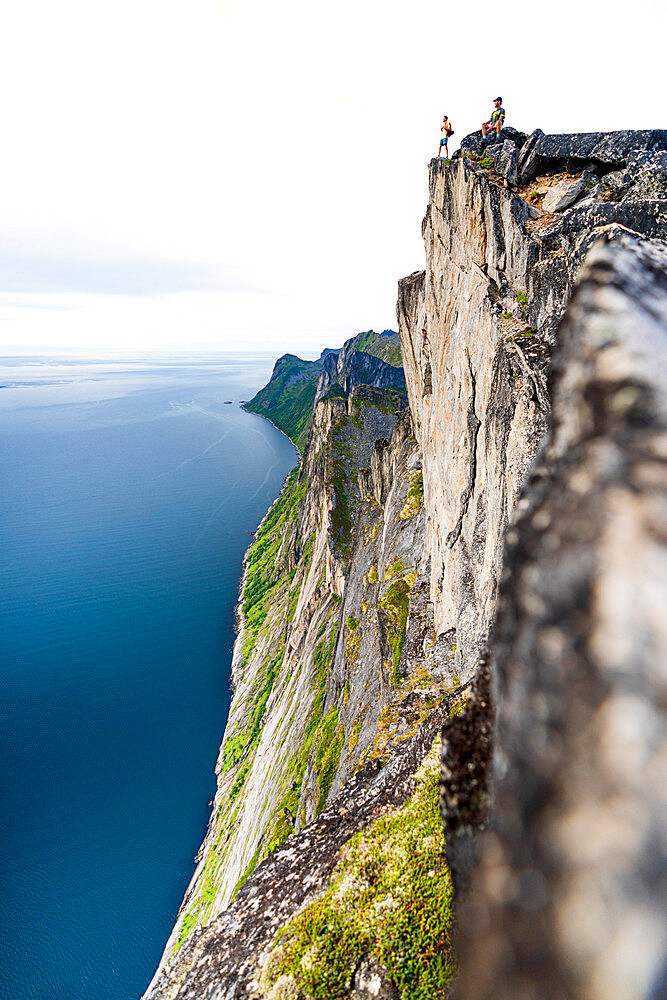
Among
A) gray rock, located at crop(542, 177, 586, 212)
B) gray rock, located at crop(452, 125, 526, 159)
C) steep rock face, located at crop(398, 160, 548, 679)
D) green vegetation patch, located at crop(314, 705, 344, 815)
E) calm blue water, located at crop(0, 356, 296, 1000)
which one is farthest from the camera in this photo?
calm blue water, located at crop(0, 356, 296, 1000)

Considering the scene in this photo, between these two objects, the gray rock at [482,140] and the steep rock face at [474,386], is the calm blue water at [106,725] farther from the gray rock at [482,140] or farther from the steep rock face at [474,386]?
the gray rock at [482,140]

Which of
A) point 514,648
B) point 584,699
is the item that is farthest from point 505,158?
point 584,699

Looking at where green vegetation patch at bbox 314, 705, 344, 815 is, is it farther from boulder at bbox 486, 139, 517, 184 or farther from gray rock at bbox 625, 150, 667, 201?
boulder at bbox 486, 139, 517, 184

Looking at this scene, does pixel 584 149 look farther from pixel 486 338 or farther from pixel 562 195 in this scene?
pixel 486 338

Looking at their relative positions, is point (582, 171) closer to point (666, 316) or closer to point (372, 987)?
point (666, 316)

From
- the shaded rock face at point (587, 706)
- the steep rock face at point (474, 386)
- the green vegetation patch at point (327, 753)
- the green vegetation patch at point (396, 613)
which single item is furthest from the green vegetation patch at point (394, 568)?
the shaded rock face at point (587, 706)

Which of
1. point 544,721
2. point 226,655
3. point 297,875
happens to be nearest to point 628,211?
point 544,721

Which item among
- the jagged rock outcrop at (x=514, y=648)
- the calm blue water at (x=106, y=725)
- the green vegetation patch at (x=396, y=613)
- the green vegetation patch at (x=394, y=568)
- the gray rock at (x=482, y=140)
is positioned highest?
the gray rock at (x=482, y=140)

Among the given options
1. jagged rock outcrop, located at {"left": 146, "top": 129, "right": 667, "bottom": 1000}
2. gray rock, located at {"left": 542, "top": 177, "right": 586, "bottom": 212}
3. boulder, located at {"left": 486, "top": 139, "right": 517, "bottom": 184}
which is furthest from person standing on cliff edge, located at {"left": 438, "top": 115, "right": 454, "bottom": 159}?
gray rock, located at {"left": 542, "top": 177, "right": 586, "bottom": 212}
